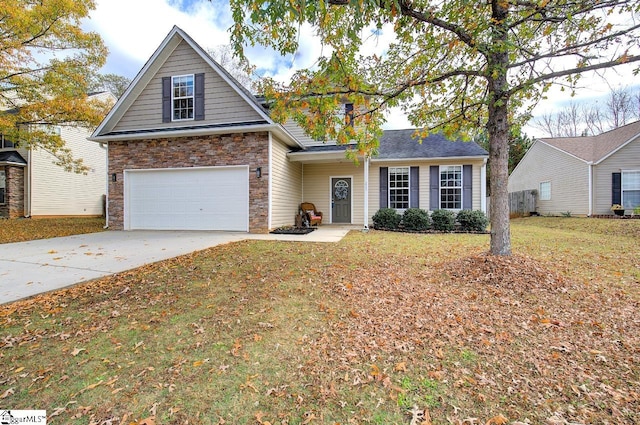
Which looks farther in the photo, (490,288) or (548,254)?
(548,254)

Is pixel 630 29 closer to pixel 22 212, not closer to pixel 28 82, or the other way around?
pixel 28 82

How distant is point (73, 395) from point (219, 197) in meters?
8.88

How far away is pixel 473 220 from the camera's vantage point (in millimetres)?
11297

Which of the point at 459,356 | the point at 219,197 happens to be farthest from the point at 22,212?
the point at 459,356

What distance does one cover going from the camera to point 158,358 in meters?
2.56

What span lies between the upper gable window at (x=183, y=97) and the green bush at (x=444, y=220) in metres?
A: 9.90

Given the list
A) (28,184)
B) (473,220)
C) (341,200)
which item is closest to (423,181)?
(473,220)

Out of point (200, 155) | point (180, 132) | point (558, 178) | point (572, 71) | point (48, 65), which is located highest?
point (48, 65)

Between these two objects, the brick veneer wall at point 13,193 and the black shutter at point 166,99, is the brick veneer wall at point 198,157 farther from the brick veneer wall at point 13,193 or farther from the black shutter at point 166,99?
the brick veneer wall at point 13,193

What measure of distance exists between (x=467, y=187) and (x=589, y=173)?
8215 mm

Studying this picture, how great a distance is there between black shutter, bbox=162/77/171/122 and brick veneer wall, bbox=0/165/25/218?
11.4m

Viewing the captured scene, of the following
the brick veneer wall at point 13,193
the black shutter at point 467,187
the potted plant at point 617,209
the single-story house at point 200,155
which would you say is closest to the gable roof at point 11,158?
the brick veneer wall at point 13,193

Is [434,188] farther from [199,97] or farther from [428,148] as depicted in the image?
[199,97]

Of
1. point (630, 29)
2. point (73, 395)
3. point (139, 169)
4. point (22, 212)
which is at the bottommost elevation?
point (73, 395)
